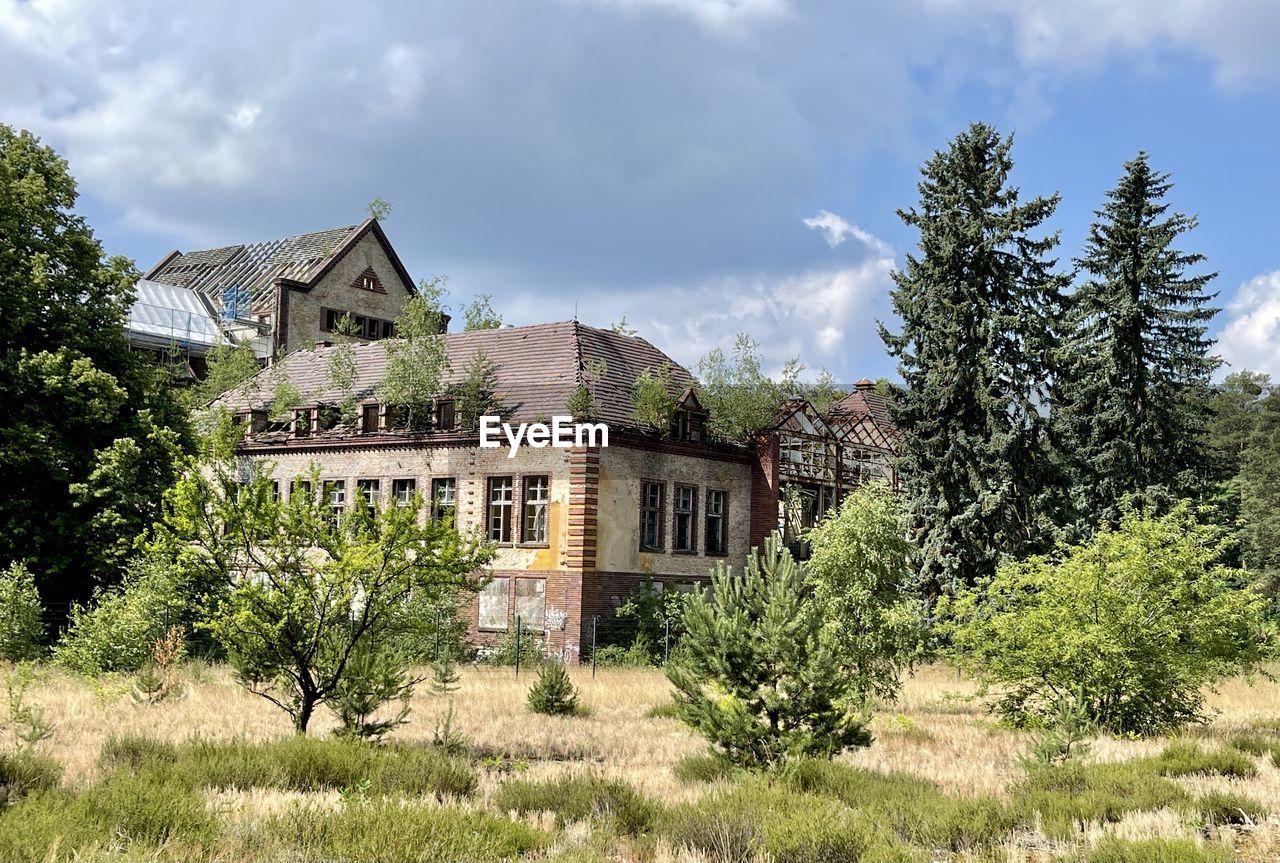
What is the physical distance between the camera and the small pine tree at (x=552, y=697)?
2231 centimetres

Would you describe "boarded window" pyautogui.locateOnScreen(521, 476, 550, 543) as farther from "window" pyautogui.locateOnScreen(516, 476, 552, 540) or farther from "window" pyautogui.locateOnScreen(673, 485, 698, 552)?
"window" pyautogui.locateOnScreen(673, 485, 698, 552)

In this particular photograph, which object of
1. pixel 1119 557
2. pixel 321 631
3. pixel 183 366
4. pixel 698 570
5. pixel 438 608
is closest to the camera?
pixel 321 631

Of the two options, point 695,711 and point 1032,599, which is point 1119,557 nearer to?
point 1032,599

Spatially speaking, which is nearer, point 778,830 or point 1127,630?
point 778,830

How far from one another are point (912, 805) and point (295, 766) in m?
6.47

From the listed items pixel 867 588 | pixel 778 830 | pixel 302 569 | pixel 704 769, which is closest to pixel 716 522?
pixel 867 588

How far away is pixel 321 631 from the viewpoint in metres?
16.1

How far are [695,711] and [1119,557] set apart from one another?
8.89 metres

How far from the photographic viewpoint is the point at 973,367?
36.0 metres

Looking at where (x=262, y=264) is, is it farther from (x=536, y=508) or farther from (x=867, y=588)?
(x=867, y=588)

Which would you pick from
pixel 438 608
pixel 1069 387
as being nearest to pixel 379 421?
pixel 438 608

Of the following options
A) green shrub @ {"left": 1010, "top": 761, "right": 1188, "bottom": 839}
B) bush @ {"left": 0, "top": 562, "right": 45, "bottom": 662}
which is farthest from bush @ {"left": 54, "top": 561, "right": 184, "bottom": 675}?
green shrub @ {"left": 1010, "top": 761, "right": 1188, "bottom": 839}

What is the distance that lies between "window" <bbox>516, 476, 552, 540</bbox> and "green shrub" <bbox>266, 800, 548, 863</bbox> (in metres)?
25.9

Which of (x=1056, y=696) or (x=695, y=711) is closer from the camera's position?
(x=695, y=711)
